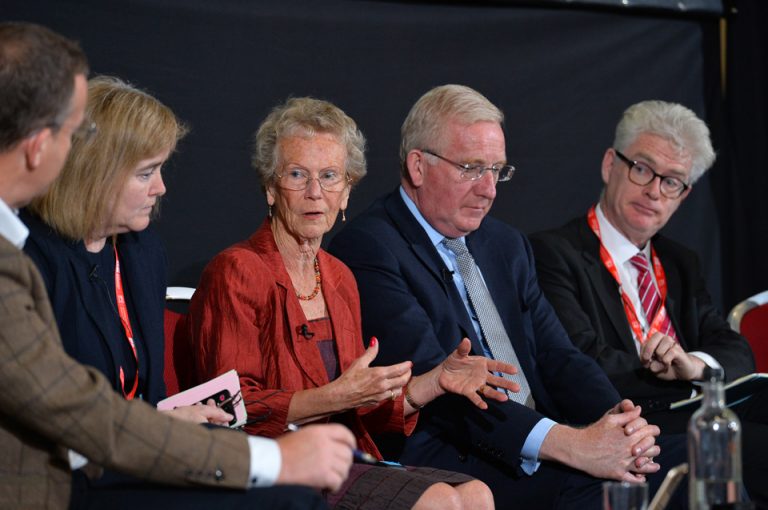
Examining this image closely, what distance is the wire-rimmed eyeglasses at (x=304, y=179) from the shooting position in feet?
10.1

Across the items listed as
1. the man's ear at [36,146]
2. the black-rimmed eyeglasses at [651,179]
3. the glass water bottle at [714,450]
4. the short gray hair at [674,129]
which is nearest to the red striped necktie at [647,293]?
the black-rimmed eyeglasses at [651,179]

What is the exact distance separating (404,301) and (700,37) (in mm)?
2725

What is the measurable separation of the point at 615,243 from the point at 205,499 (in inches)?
103

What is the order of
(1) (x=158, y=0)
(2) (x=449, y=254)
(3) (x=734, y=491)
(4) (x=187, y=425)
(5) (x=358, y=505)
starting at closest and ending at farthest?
(4) (x=187, y=425) → (3) (x=734, y=491) → (5) (x=358, y=505) → (2) (x=449, y=254) → (1) (x=158, y=0)

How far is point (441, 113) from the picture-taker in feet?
11.6

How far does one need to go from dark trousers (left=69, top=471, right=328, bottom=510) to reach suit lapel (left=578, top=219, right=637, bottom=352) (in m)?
2.24

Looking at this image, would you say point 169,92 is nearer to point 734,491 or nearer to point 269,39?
point 269,39

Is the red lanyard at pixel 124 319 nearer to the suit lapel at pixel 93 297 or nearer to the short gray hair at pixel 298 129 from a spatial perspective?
the suit lapel at pixel 93 297

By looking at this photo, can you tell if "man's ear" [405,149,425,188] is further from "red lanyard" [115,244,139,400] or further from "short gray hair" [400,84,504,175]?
"red lanyard" [115,244,139,400]

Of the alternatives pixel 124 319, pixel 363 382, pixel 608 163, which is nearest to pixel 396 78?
pixel 608 163

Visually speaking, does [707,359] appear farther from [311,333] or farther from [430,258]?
[311,333]

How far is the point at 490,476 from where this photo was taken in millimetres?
3127

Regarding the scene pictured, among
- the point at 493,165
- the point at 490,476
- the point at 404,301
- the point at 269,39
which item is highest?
the point at 269,39

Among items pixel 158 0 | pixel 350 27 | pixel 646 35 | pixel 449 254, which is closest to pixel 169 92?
pixel 158 0
